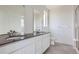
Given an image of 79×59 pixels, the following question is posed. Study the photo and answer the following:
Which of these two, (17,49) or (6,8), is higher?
(6,8)

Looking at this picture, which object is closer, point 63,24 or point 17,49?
point 17,49

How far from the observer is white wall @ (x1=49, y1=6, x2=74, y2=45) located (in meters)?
5.92

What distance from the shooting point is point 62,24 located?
20.8 feet

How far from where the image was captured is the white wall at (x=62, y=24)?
19.4 feet

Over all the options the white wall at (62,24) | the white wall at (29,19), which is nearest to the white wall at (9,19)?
the white wall at (29,19)

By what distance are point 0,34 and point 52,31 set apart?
16.1 ft

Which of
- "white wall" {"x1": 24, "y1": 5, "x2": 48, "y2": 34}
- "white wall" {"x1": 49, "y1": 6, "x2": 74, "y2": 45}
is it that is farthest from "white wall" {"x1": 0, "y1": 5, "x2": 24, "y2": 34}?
"white wall" {"x1": 49, "y1": 6, "x2": 74, "y2": 45}

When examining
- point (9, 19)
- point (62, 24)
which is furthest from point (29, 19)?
point (62, 24)

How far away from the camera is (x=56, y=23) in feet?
21.7

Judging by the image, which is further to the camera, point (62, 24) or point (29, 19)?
point (62, 24)

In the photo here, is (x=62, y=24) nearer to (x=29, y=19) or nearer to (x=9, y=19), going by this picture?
(x=29, y=19)

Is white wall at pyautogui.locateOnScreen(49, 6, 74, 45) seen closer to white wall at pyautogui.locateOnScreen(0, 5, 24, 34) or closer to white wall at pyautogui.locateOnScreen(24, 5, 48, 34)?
white wall at pyautogui.locateOnScreen(24, 5, 48, 34)
